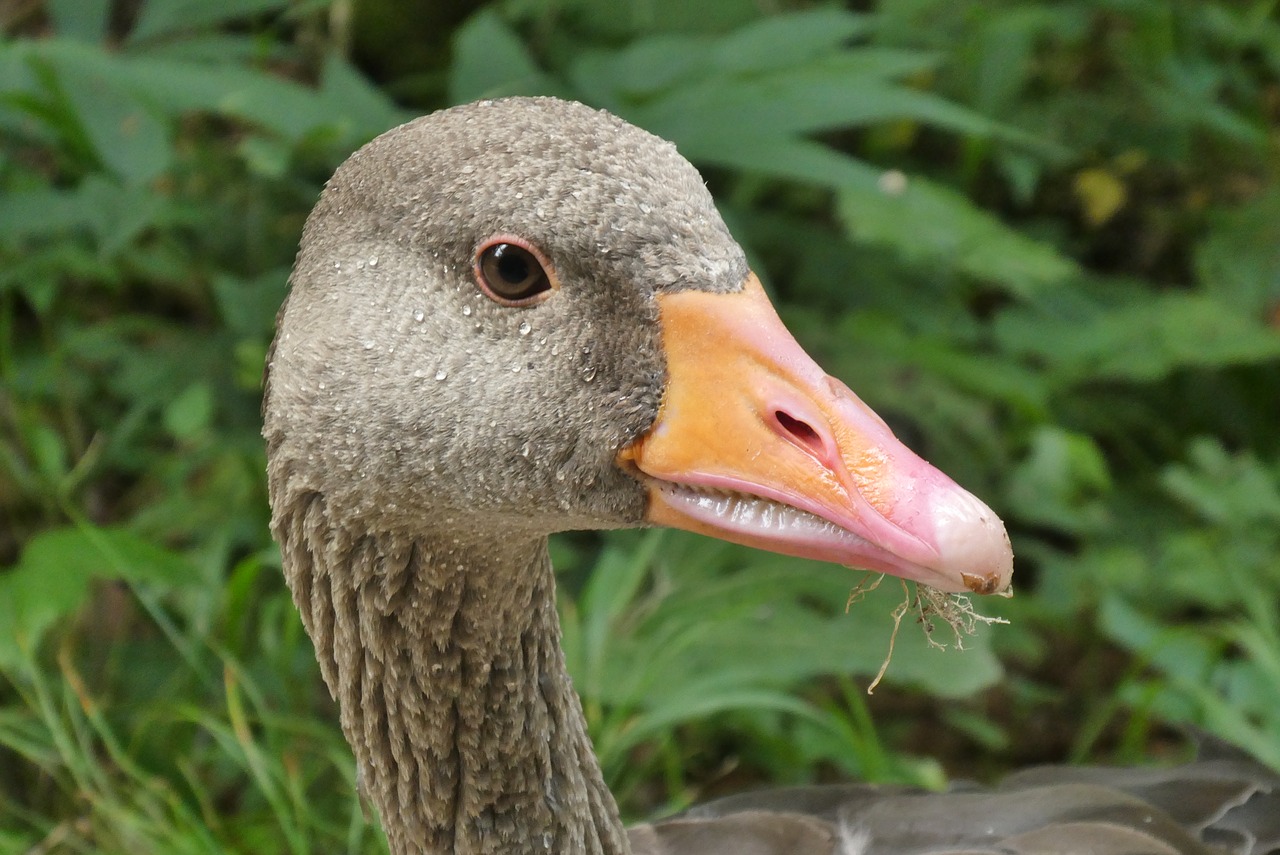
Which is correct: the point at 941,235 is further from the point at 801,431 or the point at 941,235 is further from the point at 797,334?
the point at 801,431

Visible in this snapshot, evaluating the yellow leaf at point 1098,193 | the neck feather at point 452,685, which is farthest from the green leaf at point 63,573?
the yellow leaf at point 1098,193

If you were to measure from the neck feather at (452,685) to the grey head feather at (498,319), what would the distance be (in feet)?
0.44

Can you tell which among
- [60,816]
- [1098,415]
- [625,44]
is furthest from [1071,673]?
[60,816]

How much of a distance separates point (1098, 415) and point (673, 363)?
129 inches

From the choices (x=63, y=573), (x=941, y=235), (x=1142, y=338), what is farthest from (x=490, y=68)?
(x=1142, y=338)

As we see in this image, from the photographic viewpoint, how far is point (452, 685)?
6.28 feet

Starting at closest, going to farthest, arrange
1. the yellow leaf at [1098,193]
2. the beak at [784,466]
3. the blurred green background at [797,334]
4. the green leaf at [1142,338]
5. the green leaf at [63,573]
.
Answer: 1. the beak at [784,466]
2. the green leaf at [63,573]
3. the blurred green background at [797,334]
4. the green leaf at [1142,338]
5. the yellow leaf at [1098,193]

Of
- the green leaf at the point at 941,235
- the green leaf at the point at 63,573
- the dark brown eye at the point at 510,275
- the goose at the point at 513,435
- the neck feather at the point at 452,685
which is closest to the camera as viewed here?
the goose at the point at 513,435

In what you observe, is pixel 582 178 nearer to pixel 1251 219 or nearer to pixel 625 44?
pixel 625 44

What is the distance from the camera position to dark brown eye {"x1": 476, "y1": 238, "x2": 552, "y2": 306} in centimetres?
159

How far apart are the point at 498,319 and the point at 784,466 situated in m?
0.41

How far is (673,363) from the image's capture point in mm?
1540

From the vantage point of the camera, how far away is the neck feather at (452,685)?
182 centimetres

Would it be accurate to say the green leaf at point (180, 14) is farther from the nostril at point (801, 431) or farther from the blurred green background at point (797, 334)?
the nostril at point (801, 431)
